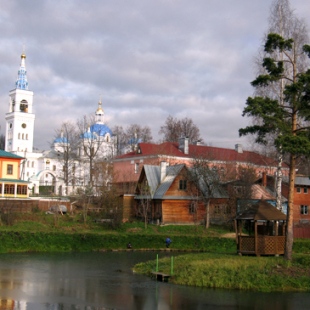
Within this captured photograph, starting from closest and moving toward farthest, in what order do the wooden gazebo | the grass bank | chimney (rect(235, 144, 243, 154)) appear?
1. the grass bank
2. the wooden gazebo
3. chimney (rect(235, 144, 243, 154))

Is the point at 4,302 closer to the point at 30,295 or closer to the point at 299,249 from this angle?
the point at 30,295

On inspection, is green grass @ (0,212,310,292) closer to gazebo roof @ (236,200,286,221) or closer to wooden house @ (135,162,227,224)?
wooden house @ (135,162,227,224)

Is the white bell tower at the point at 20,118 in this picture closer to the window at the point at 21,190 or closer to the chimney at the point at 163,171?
the window at the point at 21,190

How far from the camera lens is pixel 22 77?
9481 centimetres

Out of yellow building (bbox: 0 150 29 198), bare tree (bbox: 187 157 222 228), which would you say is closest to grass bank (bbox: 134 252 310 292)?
bare tree (bbox: 187 157 222 228)

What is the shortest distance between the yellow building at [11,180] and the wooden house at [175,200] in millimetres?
12981

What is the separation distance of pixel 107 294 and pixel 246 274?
642 centimetres

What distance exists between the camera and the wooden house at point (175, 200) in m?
50.0

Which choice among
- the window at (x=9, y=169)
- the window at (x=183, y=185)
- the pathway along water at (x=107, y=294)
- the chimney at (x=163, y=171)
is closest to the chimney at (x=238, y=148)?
the chimney at (x=163, y=171)

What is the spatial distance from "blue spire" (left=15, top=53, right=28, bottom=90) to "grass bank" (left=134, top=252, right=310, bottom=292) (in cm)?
7550

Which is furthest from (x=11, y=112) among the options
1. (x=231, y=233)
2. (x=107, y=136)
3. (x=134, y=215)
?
(x=231, y=233)

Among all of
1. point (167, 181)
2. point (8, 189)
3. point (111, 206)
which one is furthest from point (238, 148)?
point (8, 189)

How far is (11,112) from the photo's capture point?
315 feet

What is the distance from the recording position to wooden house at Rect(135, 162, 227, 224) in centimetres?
5003
